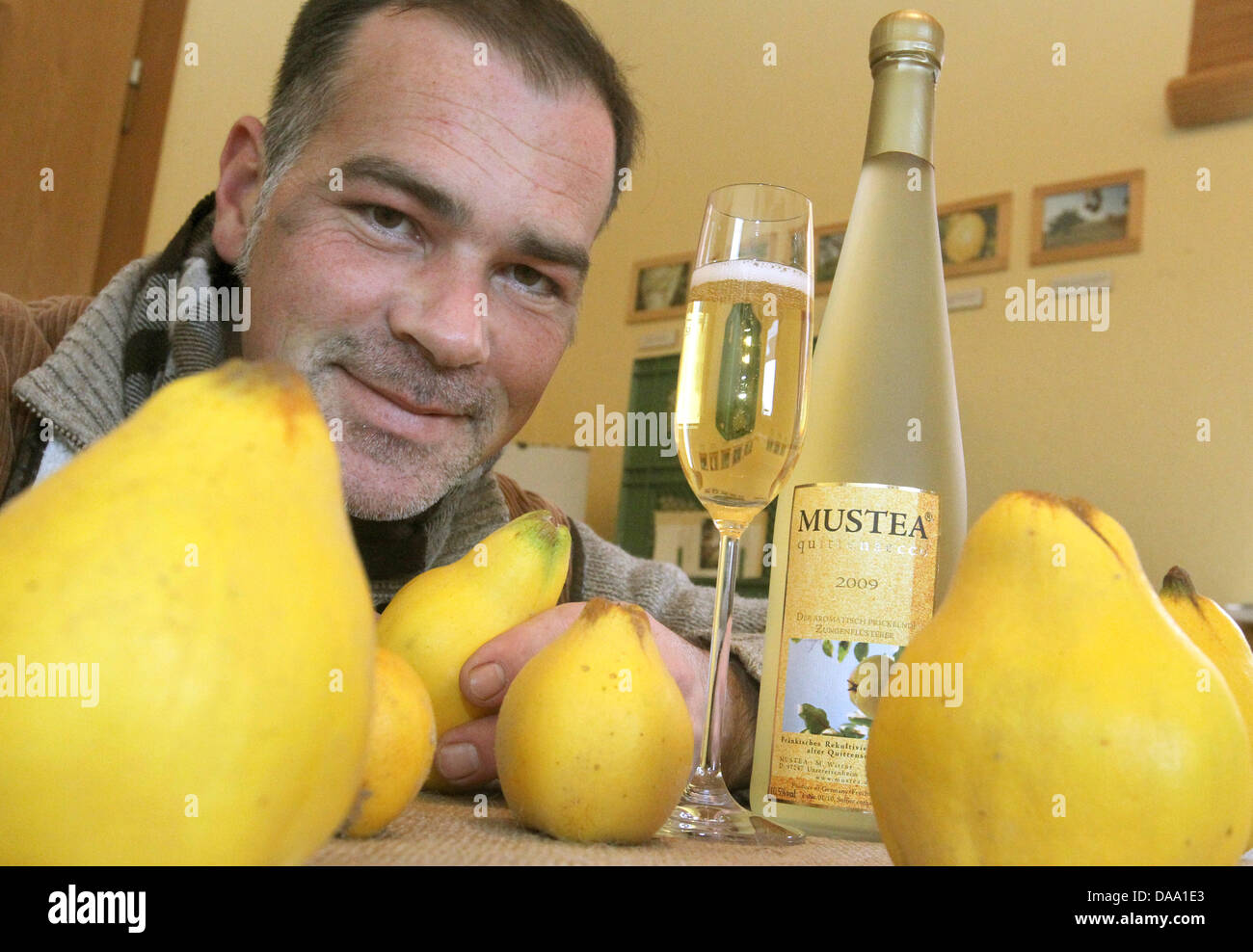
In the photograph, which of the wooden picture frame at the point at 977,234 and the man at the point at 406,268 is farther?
the wooden picture frame at the point at 977,234

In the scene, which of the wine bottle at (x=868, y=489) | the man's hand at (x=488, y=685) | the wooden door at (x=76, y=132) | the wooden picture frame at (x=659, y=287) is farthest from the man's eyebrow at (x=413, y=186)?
the wooden picture frame at (x=659, y=287)

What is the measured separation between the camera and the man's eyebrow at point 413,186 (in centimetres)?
96

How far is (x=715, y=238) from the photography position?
19.7 inches

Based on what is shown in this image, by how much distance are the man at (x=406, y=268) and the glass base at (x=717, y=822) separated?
599 millimetres

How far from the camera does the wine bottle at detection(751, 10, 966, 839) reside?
18.2 inches

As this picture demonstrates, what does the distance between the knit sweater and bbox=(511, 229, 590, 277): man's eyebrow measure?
10.8 inches

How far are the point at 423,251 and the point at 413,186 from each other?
7 cm

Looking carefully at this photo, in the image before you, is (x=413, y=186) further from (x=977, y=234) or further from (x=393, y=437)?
(x=977, y=234)

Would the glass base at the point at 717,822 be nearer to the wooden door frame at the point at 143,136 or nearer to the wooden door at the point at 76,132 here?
the wooden door at the point at 76,132

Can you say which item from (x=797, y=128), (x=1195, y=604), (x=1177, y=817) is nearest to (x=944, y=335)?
(x=1195, y=604)

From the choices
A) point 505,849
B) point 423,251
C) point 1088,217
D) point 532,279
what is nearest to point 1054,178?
point 1088,217

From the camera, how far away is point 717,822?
42 cm

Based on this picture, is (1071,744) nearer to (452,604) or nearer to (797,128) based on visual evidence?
(452,604)
